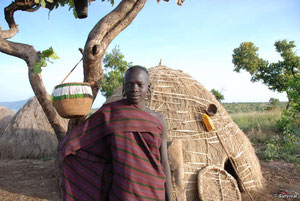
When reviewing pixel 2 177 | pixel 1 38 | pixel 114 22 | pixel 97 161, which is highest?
pixel 114 22

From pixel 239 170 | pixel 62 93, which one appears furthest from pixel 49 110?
pixel 239 170

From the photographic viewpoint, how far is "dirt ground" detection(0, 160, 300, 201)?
13.2ft

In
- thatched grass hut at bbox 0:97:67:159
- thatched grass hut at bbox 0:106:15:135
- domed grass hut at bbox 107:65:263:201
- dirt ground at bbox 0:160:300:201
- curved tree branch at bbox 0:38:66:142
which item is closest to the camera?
curved tree branch at bbox 0:38:66:142

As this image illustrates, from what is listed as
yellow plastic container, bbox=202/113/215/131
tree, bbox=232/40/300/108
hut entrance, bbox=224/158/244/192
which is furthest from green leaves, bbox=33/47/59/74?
tree, bbox=232/40/300/108

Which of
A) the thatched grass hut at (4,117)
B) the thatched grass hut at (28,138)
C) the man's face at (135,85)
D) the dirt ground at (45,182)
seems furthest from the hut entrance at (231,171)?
the thatched grass hut at (4,117)

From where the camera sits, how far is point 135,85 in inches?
69.2

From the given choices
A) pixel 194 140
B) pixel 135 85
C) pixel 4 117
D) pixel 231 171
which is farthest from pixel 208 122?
pixel 4 117

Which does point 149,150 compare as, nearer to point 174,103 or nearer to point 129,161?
point 129,161

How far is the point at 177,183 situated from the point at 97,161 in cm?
186

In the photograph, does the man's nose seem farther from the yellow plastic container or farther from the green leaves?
the yellow plastic container

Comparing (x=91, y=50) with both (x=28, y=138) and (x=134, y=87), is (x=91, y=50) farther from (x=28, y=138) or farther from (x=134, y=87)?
(x=28, y=138)

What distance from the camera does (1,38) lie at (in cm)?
246

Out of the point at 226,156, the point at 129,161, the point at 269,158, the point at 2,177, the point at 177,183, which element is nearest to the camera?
the point at 129,161

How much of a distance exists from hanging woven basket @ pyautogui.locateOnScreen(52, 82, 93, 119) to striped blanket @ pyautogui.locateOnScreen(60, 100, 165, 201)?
136 millimetres
